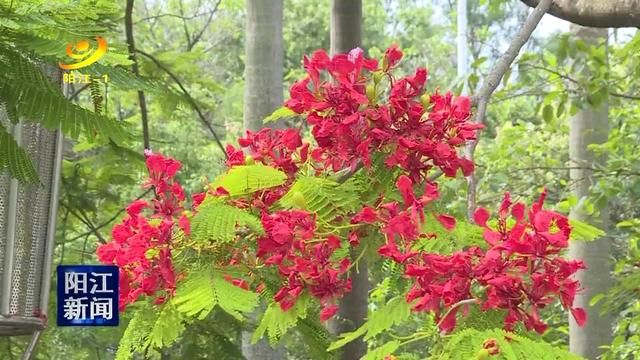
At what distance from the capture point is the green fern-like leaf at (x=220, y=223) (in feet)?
4.15

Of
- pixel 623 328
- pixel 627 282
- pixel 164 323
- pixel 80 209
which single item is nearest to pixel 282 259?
pixel 164 323

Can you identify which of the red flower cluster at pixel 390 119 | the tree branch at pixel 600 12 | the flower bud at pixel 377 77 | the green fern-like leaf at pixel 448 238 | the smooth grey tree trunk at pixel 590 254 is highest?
the tree branch at pixel 600 12

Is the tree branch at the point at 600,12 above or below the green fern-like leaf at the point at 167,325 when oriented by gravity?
above

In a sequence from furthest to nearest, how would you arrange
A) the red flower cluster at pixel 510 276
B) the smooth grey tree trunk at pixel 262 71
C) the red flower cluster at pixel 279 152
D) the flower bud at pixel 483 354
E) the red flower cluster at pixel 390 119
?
the smooth grey tree trunk at pixel 262 71 → the red flower cluster at pixel 279 152 → the red flower cluster at pixel 390 119 → the red flower cluster at pixel 510 276 → the flower bud at pixel 483 354

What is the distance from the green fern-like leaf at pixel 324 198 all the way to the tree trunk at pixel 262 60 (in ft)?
5.43

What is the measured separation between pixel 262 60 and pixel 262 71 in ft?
0.13

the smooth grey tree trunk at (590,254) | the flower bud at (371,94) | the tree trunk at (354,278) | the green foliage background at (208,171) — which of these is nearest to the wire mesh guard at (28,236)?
the green foliage background at (208,171)

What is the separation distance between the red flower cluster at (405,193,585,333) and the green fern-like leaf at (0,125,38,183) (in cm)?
56

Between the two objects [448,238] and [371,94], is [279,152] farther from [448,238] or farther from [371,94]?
[448,238]

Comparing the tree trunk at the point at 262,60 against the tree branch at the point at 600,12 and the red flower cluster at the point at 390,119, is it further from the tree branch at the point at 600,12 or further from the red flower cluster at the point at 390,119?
the red flower cluster at the point at 390,119

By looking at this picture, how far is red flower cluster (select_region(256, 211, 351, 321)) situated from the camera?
4.11 feet

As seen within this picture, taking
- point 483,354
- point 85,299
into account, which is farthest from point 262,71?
point 483,354

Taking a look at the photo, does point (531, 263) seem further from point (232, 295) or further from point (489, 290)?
point (232, 295)

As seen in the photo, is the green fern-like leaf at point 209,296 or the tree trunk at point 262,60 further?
the tree trunk at point 262,60
